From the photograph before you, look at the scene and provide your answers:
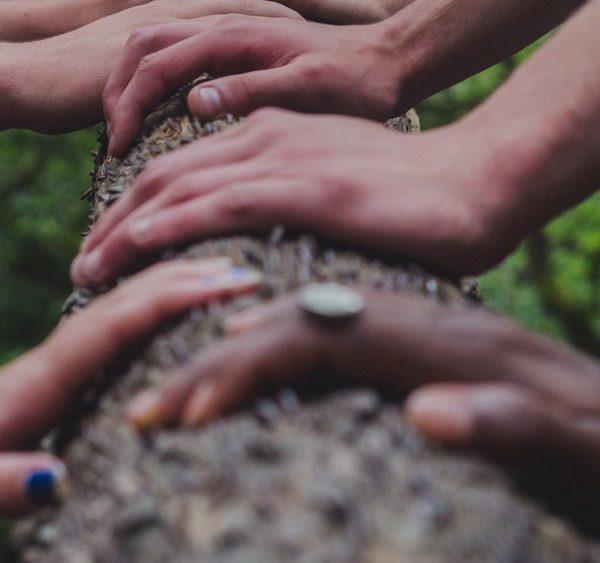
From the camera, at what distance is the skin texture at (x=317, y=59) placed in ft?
4.34

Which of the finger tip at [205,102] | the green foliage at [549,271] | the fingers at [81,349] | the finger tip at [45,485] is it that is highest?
the finger tip at [205,102]

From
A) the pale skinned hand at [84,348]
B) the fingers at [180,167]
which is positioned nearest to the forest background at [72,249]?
the fingers at [180,167]

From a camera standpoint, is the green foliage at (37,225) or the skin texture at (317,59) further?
the green foliage at (37,225)

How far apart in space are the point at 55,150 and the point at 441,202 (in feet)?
16.0

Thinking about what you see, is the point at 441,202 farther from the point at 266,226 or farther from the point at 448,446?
the point at 448,446

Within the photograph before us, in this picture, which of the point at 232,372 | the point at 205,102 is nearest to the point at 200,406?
the point at 232,372

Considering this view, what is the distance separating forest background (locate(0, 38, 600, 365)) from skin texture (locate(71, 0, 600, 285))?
361cm

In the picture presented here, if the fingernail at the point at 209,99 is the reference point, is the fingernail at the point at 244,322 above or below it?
below

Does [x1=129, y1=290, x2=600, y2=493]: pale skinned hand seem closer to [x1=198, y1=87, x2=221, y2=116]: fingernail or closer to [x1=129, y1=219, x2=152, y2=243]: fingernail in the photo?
[x1=129, y1=219, x2=152, y2=243]: fingernail

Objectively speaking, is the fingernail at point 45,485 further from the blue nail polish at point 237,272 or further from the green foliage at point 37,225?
the green foliage at point 37,225

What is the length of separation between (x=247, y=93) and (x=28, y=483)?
33.0 inches

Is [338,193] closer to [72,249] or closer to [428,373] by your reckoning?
[428,373]

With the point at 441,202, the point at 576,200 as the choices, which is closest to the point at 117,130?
the point at 441,202

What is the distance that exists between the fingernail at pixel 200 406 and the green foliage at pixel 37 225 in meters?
3.92
